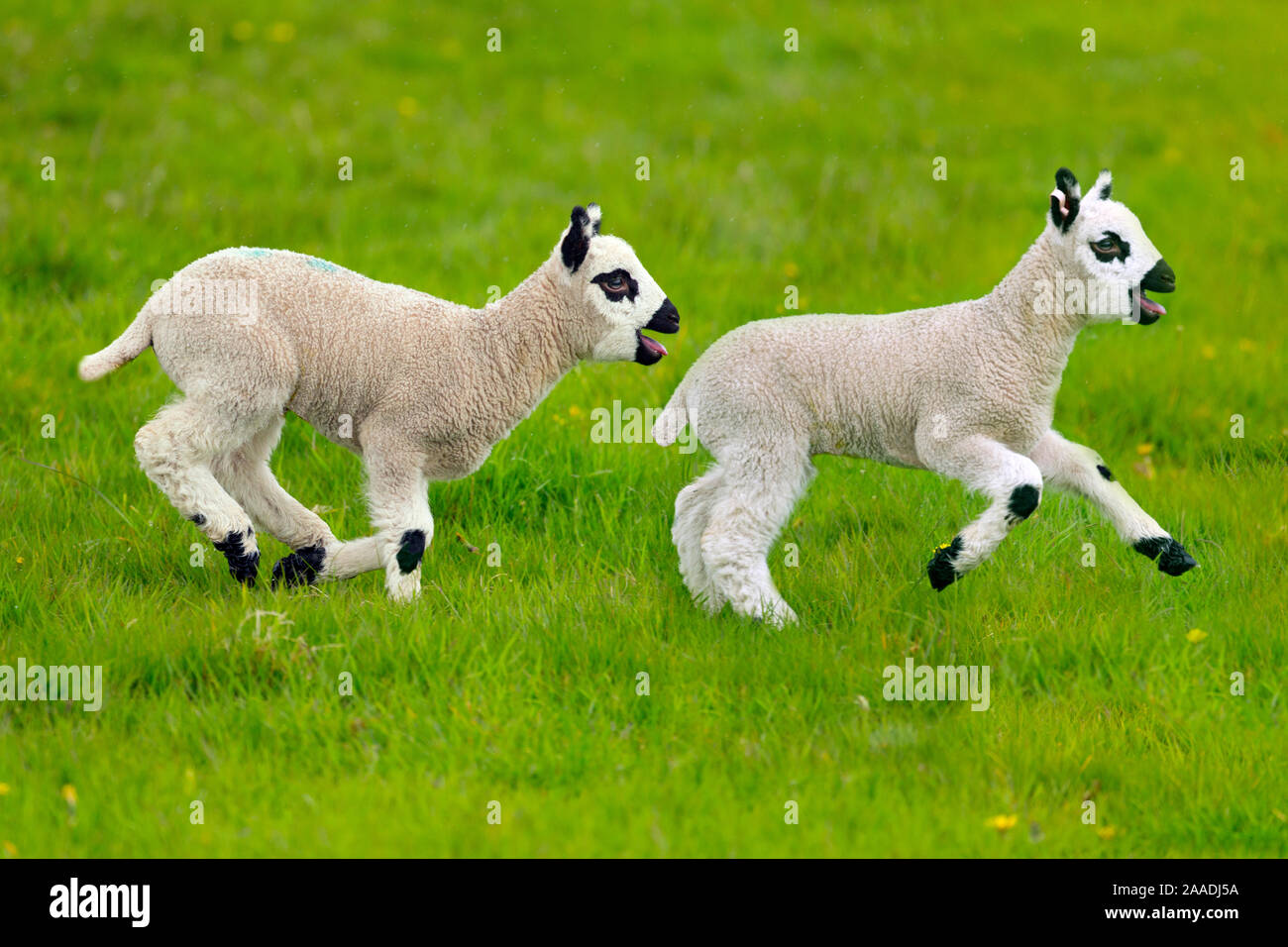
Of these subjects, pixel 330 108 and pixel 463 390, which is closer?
pixel 463 390

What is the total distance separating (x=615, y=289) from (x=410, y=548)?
1380 mm

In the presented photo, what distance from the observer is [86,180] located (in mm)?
10281

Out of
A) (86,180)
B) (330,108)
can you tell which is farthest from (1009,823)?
(330,108)

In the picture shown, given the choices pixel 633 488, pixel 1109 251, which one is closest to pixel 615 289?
pixel 633 488

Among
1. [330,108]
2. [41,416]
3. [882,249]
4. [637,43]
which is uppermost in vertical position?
[637,43]

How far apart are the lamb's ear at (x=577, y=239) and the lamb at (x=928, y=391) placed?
728mm

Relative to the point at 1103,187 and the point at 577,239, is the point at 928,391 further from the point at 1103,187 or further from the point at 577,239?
the point at 577,239

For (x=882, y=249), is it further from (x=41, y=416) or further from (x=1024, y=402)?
(x=41, y=416)

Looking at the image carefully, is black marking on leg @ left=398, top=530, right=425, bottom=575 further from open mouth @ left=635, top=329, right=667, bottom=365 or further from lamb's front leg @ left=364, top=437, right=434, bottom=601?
open mouth @ left=635, top=329, right=667, bottom=365

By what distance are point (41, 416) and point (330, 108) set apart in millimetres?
5036

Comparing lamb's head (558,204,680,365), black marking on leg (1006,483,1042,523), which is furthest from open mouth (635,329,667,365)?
black marking on leg (1006,483,1042,523)

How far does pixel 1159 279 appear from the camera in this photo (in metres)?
5.64

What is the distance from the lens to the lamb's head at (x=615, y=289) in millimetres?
5973

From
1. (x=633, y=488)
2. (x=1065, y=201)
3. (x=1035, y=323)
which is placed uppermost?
(x=1065, y=201)
